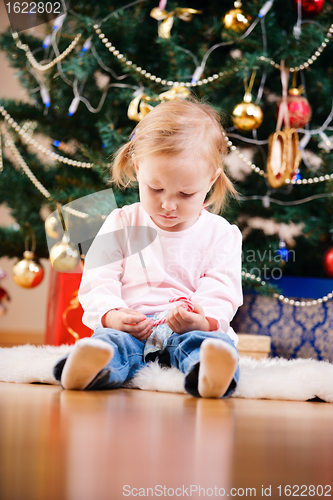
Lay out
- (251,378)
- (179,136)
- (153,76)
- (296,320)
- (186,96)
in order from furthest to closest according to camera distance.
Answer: (296,320) → (153,76) → (186,96) → (179,136) → (251,378)

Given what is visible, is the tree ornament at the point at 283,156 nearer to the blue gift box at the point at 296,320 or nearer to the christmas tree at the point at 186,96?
the christmas tree at the point at 186,96

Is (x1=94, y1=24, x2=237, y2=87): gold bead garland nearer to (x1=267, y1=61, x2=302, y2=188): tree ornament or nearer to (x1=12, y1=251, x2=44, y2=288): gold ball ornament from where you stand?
(x1=267, y1=61, x2=302, y2=188): tree ornament

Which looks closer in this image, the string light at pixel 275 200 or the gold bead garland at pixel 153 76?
the gold bead garland at pixel 153 76

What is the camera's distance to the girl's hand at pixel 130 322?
810 millimetres

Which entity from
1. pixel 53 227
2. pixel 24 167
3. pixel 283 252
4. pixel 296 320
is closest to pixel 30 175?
pixel 24 167

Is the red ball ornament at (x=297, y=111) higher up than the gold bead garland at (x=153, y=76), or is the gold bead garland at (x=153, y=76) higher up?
the gold bead garland at (x=153, y=76)

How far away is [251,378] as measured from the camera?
776 millimetres

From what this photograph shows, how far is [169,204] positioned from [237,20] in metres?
0.71

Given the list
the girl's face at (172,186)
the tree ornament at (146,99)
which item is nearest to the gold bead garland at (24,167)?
the tree ornament at (146,99)

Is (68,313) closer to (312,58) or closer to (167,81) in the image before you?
(167,81)

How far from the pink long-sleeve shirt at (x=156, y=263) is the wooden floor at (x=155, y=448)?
0.91 feet

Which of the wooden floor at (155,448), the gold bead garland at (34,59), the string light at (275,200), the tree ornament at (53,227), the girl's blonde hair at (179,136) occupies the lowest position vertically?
the wooden floor at (155,448)

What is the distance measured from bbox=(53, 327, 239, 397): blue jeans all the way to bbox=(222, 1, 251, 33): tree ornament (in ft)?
2.94

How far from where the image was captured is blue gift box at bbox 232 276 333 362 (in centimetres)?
141
